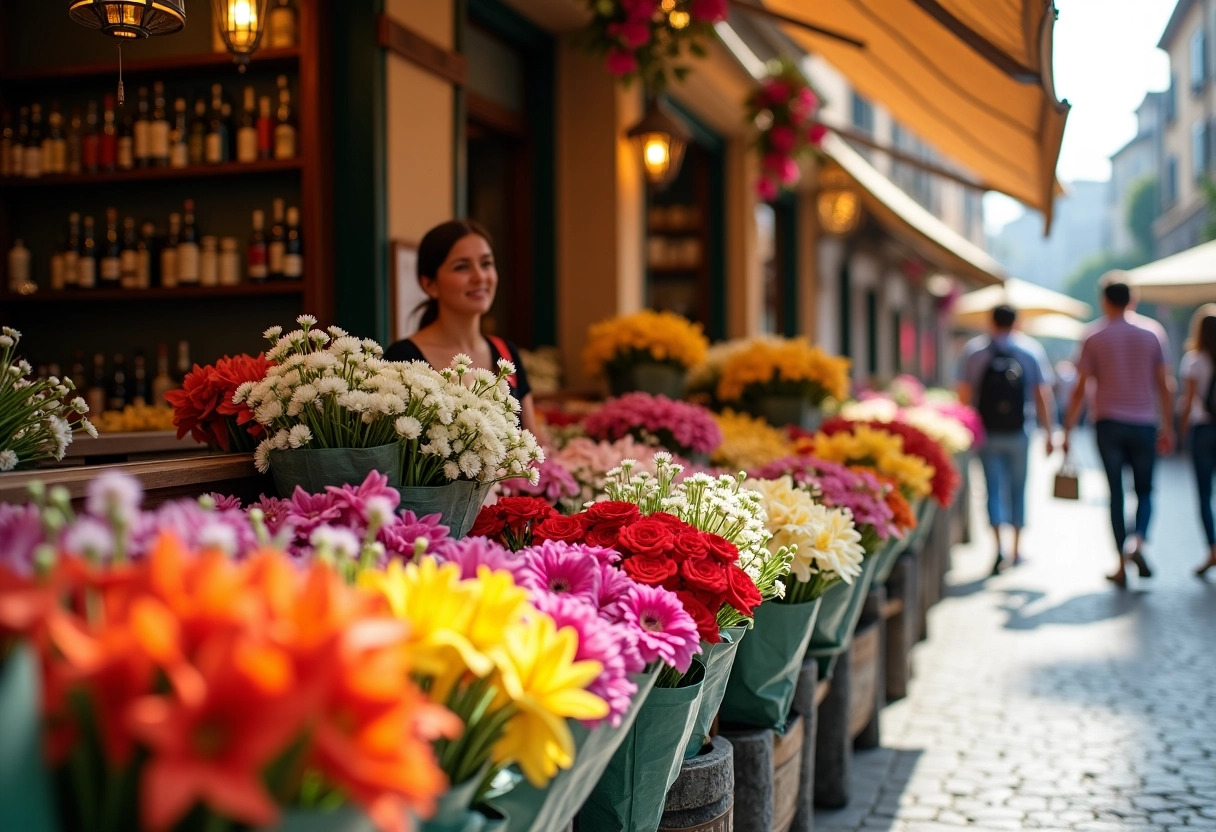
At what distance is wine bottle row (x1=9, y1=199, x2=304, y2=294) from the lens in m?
4.70

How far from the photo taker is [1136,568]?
815 centimetres

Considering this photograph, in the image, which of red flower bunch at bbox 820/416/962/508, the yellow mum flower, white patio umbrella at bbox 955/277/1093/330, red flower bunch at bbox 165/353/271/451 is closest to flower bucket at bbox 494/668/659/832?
the yellow mum flower

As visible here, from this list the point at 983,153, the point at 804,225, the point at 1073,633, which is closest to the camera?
the point at 1073,633

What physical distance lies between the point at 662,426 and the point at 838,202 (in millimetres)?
7009

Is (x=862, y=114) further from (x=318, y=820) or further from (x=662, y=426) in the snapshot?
(x=318, y=820)

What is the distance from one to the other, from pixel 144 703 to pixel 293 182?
13.8ft

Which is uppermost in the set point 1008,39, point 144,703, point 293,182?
point 1008,39

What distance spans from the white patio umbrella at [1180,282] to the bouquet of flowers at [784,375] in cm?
546

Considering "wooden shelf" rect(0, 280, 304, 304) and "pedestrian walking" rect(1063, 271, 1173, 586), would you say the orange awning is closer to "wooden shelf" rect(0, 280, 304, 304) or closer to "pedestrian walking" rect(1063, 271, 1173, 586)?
"pedestrian walking" rect(1063, 271, 1173, 586)

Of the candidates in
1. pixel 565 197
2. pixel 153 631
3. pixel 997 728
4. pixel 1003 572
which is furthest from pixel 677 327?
pixel 153 631

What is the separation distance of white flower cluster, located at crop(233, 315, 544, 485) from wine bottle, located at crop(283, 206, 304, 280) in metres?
2.52

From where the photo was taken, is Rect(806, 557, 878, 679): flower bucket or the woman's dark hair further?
the woman's dark hair

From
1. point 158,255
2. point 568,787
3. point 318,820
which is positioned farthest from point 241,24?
point 318,820

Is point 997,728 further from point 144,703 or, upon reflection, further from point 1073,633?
point 144,703
